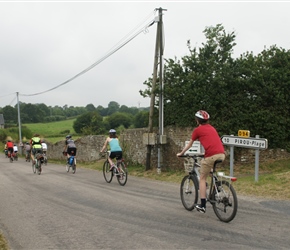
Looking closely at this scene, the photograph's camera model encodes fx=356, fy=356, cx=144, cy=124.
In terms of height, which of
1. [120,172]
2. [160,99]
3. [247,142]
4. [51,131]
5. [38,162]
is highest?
[160,99]

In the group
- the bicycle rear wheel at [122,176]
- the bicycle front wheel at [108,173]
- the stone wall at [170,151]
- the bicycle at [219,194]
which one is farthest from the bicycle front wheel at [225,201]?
the stone wall at [170,151]

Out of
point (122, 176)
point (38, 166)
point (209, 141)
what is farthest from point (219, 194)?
point (38, 166)

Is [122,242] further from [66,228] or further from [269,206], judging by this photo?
[269,206]

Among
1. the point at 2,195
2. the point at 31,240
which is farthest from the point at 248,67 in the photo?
the point at 31,240

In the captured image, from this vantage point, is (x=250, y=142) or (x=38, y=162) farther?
(x=38, y=162)

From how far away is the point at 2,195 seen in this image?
9.92 metres

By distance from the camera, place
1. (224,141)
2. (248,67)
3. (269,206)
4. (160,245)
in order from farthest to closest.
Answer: (248,67) → (224,141) → (269,206) → (160,245)

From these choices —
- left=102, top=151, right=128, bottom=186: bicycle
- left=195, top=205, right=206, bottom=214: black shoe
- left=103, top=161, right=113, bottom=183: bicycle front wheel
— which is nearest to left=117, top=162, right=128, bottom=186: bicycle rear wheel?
left=102, top=151, right=128, bottom=186: bicycle

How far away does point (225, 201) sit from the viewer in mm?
6211

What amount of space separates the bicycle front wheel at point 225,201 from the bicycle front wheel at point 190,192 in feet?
1.97

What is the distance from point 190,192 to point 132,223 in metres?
1.54

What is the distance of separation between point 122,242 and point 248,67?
35.5 ft

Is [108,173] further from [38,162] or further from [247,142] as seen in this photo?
[38,162]

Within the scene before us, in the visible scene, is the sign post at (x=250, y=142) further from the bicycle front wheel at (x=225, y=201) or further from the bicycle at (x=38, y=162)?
the bicycle at (x=38, y=162)
